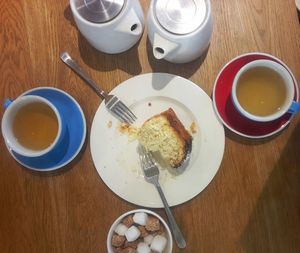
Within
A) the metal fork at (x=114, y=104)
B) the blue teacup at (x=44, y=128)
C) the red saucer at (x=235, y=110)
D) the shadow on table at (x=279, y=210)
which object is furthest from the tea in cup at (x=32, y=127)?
the shadow on table at (x=279, y=210)

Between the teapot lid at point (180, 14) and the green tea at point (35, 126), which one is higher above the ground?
the teapot lid at point (180, 14)

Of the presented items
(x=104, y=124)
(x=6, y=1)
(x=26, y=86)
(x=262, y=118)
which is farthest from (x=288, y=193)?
(x=6, y=1)

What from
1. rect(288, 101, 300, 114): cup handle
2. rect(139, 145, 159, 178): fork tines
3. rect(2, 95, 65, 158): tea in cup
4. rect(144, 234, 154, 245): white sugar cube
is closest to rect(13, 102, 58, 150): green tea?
rect(2, 95, 65, 158): tea in cup

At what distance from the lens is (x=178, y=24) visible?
88cm

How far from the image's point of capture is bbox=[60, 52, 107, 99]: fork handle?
3.29 ft

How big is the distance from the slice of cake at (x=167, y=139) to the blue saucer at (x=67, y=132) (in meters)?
0.16

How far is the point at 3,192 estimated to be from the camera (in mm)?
1021

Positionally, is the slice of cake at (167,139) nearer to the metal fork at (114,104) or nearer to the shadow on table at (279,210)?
the metal fork at (114,104)

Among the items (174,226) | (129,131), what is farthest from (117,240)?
(129,131)

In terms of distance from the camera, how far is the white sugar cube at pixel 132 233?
0.95 m

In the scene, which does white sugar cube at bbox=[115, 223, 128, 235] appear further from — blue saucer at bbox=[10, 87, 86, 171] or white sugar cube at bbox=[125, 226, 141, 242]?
blue saucer at bbox=[10, 87, 86, 171]

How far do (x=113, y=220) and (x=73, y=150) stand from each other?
195mm

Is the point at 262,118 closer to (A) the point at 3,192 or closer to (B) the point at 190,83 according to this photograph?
(B) the point at 190,83

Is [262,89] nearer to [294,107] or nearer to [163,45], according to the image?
[294,107]
